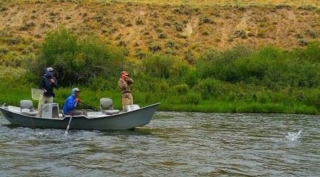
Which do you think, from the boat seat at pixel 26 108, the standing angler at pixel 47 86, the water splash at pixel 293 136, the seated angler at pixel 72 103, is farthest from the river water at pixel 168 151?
the standing angler at pixel 47 86

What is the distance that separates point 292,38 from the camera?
6000cm

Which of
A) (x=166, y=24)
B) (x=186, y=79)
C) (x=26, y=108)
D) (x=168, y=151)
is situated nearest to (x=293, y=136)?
(x=168, y=151)

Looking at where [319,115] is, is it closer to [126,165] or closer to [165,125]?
[165,125]

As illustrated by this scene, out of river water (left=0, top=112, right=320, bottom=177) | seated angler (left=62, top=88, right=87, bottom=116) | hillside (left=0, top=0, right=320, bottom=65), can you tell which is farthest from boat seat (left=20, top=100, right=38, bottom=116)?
hillside (left=0, top=0, right=320, bottom=65)

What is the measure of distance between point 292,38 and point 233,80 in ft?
67.8

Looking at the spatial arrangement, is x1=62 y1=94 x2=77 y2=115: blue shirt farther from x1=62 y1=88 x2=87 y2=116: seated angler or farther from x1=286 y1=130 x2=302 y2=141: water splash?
x1=286 y1=130 x2=302 y2=141: water splash

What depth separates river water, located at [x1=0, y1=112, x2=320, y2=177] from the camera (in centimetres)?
1502

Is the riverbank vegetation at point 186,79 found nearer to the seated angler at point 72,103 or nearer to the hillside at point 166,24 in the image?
the seated angler at point 72,103

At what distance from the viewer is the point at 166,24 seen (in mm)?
63281

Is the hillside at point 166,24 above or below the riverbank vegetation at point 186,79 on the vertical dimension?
above

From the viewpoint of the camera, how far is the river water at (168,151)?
15023 mm

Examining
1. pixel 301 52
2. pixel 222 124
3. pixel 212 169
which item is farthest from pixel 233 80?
pixel 212 169

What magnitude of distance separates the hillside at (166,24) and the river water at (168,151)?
3221 cm

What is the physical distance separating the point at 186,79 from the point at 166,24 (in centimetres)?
2305
